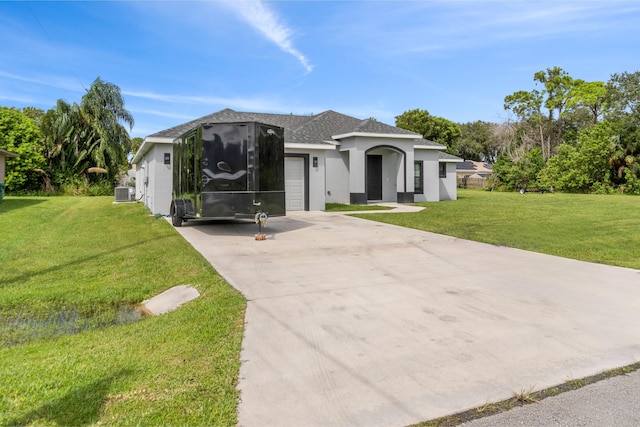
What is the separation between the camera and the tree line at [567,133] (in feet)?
105

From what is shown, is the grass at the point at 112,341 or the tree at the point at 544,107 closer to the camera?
the grass at the point at 112,341

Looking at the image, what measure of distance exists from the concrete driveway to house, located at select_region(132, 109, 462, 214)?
9286 millimetres

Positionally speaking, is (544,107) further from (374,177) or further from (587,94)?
(374,177)

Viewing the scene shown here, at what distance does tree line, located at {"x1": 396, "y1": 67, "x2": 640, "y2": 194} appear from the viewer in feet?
105

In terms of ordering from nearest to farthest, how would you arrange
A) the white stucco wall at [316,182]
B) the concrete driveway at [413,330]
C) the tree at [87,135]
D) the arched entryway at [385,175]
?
the concrete driveway at [413,330] < the white stucco wall at [316,182] < the arched entryway at [385,175] < the tree at [87,135]

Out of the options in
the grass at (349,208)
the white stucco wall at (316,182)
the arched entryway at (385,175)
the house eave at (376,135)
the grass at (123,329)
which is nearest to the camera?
the grass at (123,329)

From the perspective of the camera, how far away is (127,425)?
2352 millimetres

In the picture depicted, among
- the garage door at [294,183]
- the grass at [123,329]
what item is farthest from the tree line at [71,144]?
the grass at [123,329]

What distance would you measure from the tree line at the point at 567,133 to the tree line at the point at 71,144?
29289 millimetres

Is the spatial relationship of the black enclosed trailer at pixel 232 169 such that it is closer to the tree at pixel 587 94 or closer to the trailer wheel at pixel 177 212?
the trailer wheel at pixel 177 212

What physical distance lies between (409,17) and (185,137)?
8.34m

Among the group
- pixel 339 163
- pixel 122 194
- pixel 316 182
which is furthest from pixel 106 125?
pixel 316 182

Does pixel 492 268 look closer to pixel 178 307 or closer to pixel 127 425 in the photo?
pixel 178 307

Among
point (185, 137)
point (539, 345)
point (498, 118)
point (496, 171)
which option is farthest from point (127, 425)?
point (498, 118)
